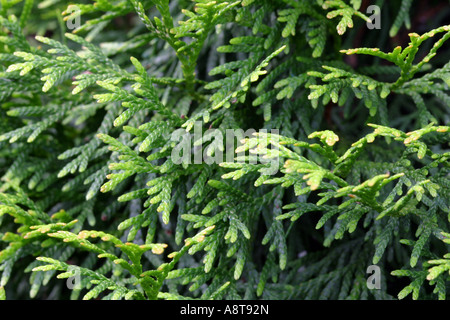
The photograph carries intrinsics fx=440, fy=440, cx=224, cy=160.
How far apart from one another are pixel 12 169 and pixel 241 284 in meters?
1.40

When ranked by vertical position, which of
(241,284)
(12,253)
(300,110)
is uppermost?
(300,110)

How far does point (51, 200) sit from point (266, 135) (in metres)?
1.47

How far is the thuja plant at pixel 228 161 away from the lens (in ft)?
5.99

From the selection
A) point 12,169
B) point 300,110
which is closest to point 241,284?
point 300,110

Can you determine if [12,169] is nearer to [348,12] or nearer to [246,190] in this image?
[246,190]

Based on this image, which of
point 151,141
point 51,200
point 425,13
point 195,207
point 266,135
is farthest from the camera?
point 425,13

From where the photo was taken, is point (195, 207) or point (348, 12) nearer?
point (348, 12)

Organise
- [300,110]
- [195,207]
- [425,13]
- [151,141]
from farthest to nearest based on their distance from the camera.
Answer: [425,13]
[300,110]
[195,207]
[151,141]

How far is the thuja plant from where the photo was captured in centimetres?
183

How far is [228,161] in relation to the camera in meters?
2.09

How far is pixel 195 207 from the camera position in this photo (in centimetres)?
214

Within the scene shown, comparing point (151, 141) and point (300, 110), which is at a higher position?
point (300, 110)
